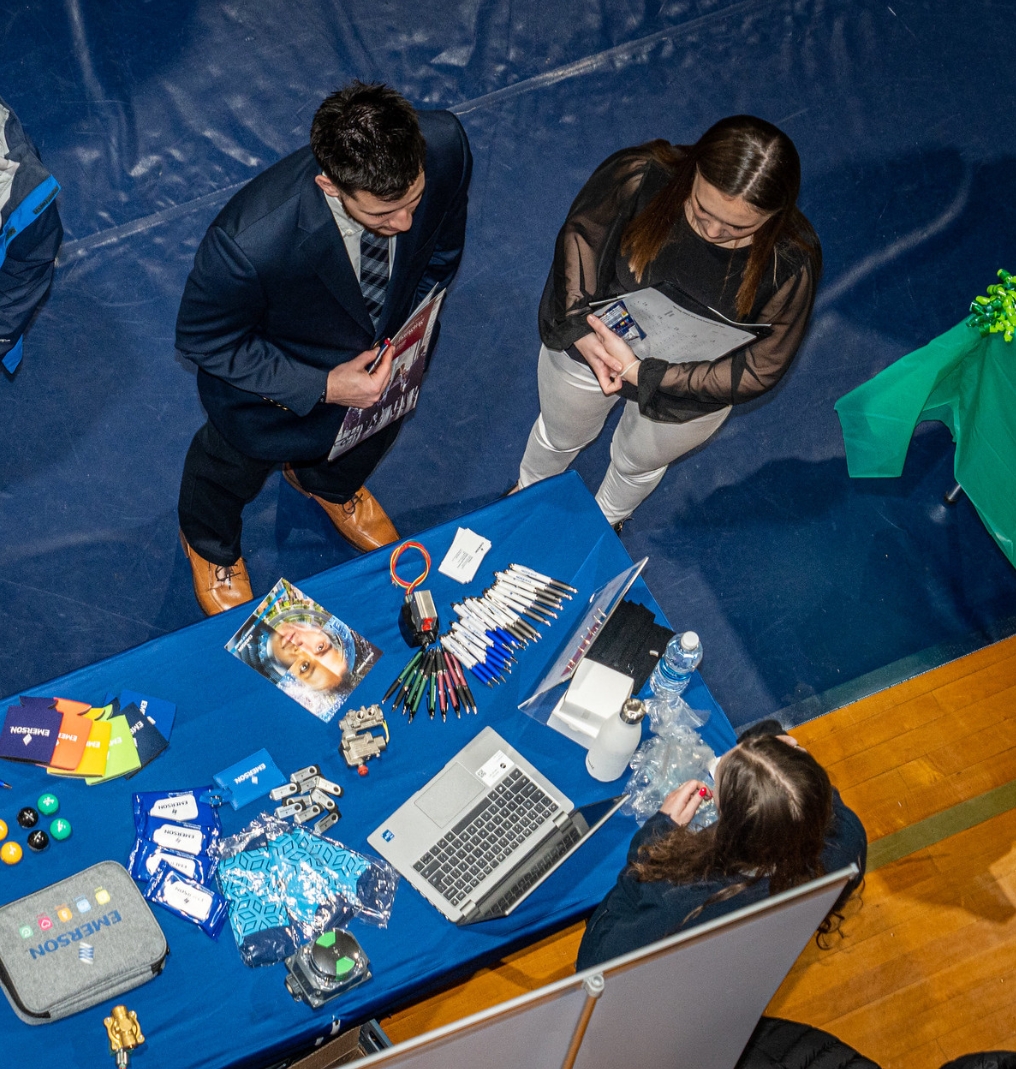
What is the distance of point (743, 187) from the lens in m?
2.24

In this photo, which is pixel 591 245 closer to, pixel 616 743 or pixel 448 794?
pixel 616 743

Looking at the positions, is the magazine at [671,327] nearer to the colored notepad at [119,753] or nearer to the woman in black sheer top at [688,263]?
the woman in black sheer top at [688,263]

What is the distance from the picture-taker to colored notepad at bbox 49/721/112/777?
94.8 inches

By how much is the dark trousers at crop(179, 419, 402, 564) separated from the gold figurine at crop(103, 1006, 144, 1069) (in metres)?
1.36


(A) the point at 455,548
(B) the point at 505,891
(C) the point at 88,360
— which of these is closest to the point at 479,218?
(C) the point at 88,360

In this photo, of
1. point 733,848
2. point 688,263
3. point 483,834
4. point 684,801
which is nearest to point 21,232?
point 688,263

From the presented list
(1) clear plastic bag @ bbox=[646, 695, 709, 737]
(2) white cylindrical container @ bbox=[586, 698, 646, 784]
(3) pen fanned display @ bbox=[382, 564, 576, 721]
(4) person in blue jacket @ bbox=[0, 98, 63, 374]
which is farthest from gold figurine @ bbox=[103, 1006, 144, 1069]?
(4) person in blue jacket @ bbox=[0, 98, 63, 374]

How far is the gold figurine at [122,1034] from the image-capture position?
2207 millimetres

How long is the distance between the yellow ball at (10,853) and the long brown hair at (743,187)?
1.88 m

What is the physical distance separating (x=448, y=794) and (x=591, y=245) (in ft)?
4.28

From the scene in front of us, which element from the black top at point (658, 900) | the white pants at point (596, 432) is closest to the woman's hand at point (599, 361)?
the white pants at point (596, 432)

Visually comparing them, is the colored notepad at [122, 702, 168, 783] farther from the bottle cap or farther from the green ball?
the bottle cap

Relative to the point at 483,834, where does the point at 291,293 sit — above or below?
above

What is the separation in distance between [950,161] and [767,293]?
2.28 meters
